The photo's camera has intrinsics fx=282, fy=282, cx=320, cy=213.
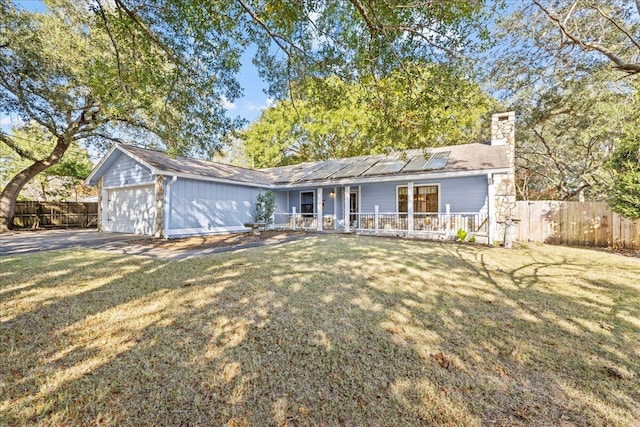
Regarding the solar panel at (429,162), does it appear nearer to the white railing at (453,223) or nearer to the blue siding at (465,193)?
the blue siding at (465,193)

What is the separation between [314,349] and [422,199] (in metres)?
10.8

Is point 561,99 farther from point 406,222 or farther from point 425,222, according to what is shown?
point 406,222

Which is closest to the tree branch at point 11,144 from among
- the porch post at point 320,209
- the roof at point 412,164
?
the roof at point 412,164

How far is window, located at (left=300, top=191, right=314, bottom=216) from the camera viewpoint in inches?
603

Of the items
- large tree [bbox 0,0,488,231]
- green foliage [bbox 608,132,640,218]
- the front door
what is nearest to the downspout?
large tree [bbox 0,0,488,231]

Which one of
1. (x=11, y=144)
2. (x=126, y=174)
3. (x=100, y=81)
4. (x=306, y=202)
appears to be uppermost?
(x=11, y=144)

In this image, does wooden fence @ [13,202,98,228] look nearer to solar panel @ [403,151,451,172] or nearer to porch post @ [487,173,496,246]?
solar panel @ [403,151,451,172]

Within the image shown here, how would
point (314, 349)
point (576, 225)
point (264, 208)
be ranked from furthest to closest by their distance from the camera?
point (264, 208) < point (576, 225) < point (314, 349)

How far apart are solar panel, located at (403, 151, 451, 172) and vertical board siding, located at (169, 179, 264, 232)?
7.57m

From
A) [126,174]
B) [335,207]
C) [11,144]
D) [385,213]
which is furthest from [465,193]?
[11,144]

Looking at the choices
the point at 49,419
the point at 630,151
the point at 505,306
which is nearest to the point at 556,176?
the point at 630,151

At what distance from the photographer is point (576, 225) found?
10383 millimetres

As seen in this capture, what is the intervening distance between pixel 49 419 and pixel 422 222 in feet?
38.0

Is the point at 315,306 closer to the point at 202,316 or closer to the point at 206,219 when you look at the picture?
the point at 202,316
